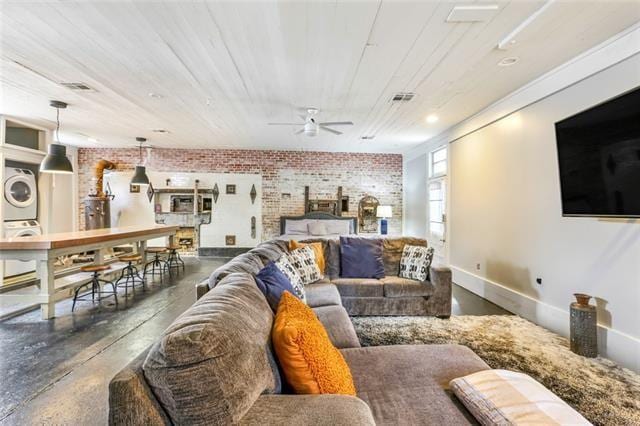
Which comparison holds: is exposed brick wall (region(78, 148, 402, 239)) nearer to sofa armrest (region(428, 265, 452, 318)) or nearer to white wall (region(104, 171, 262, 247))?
white wall (region(104, 171, 262, 247))

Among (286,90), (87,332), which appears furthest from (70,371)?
(286,90)

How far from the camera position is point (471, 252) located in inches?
177

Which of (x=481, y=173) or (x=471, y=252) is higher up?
(x=481, y=173)

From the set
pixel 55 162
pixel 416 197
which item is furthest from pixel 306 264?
pixel 416 197

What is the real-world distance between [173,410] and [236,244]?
656cm

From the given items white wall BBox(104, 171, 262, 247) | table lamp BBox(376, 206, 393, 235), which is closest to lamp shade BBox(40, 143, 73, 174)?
white wall BBox(104, 171, 262, 247)

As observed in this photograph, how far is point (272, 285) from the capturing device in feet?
5.23

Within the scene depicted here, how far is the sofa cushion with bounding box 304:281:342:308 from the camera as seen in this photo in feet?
8.21

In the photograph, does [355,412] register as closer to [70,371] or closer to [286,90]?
[70,371]

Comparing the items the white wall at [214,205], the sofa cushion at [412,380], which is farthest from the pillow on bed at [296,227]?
the sofa cushion at [412,380]

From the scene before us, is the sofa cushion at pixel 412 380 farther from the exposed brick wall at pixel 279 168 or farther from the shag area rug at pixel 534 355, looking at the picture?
the exposed brick wall at pixel 279 168

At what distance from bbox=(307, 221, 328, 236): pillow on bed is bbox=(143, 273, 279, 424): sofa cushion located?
567cm

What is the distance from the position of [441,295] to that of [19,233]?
6475 mm

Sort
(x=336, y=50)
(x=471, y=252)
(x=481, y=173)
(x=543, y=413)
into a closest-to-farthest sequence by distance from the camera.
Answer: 1. (x=543, y=413)
2. (x=336, y=50)
3. (x=481, y=173)
4. (x=471, y=252)
